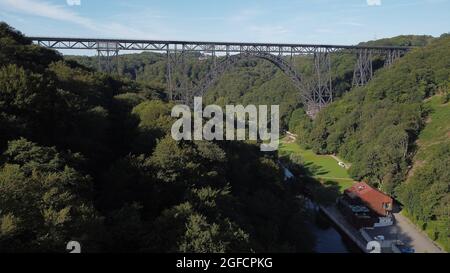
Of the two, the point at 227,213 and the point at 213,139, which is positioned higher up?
the point at 213,139

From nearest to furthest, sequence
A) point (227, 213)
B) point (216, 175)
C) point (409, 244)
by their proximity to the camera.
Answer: point (227, 213)
point (216, 175)
point (409, 244)

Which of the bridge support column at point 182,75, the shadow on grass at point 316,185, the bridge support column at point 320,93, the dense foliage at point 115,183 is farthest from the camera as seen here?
the bridge support column at point 320,93

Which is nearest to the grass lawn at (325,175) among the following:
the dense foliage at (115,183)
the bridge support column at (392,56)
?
the dense foliage at (115,183)

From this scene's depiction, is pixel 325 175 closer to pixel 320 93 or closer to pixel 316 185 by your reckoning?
pixel 316 185

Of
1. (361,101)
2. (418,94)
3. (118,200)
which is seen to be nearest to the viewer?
(118,200)

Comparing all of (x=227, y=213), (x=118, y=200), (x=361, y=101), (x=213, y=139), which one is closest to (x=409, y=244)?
(x=213, y=139)

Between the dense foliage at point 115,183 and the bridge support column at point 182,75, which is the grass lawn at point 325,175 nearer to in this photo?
the dense foliage at point 115,183
